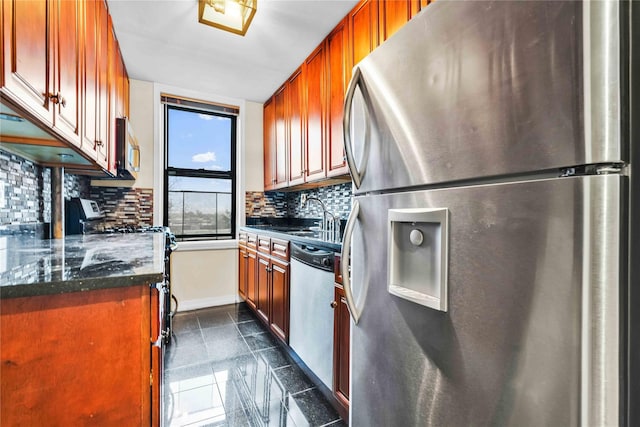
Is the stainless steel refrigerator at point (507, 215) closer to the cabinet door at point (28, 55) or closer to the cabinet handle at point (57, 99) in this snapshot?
the cabinet door at point (28, 55)

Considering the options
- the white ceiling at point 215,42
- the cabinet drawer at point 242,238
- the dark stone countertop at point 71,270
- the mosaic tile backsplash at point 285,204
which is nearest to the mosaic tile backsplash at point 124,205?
the cabinet drawer at point 242,238

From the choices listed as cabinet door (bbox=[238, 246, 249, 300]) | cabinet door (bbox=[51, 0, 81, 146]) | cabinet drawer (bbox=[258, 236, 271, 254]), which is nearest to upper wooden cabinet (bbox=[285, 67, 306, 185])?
cabinet drawer (bbox=[258, 236, 271, 254])

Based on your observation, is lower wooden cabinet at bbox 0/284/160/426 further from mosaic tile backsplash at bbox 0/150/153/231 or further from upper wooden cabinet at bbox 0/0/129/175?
mosaic tile backsplash at bbox 0/150/153/231

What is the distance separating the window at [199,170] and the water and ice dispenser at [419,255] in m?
3.13

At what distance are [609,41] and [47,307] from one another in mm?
1385

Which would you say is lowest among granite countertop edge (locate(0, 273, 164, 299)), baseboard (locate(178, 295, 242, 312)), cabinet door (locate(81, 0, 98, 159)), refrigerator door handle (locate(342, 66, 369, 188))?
baseboard (locate(178, 295, 242, 312))

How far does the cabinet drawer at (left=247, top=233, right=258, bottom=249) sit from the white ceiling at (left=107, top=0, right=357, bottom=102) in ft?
5.39

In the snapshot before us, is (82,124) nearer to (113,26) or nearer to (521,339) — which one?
(113,26)

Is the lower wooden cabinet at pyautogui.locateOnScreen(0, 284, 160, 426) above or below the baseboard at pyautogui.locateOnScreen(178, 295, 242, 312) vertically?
above

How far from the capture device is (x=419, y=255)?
2.71 ft

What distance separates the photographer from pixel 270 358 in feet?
7.34

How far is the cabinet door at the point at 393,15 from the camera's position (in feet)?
5.19

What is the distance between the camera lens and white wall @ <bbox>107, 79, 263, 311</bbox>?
3.21m

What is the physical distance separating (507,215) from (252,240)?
271 centimetres
